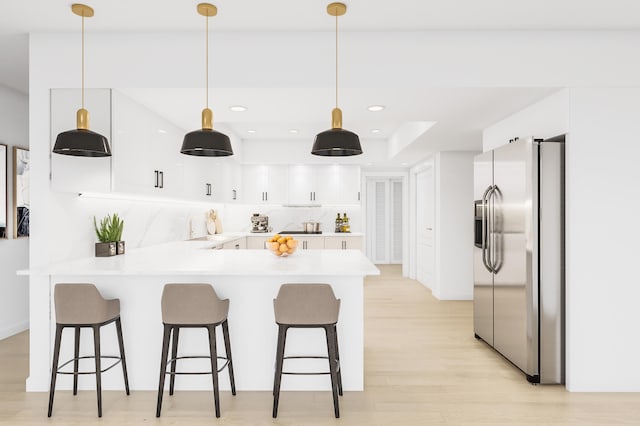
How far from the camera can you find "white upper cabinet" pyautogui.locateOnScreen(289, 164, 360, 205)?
7465 millimetres

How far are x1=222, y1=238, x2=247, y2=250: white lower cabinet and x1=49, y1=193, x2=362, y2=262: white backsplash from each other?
1.63 ft

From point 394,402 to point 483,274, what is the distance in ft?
5.38

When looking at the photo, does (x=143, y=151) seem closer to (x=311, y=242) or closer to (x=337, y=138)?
(x=337, y=138)

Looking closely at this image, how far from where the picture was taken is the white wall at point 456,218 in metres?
6.18

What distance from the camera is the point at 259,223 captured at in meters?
7.57

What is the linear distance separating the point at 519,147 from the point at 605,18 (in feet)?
3.32

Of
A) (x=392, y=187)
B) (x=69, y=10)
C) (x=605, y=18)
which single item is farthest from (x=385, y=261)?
(x=69, y=10)

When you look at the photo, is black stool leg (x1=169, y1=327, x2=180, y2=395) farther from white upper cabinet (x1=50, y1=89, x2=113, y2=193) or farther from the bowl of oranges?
white upper cabinet (x1=50, y1=89, x2=113, y2=193)

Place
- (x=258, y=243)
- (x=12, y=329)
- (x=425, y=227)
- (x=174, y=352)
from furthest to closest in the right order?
1. (x=425, y=227)
2. (x=258, y=243)
3. (x=12, y=329)
4. (x=174, y=352)

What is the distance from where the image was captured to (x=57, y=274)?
277 cm

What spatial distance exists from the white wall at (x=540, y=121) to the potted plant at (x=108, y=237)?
365 cm

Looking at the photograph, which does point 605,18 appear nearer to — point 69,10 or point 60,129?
point 69,10

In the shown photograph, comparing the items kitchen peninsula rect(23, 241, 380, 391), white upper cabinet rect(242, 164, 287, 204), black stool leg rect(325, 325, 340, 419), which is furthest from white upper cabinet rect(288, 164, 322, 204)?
black stool leg rect(325, 325, 340, 419)

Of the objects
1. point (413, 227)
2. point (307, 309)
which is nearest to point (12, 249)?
point (307, 309)
